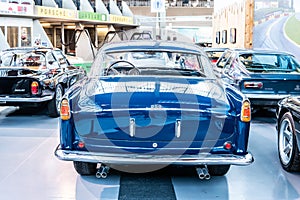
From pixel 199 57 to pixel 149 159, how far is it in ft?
6.22

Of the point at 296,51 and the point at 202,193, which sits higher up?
the point at 296,51

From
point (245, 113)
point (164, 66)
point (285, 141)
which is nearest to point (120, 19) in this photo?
point (164, 66)

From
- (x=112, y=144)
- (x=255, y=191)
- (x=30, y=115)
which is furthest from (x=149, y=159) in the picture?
(x=30, y=115)

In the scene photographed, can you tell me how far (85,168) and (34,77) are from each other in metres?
3.25

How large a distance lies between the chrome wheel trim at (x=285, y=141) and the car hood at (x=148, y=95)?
1.06 meters

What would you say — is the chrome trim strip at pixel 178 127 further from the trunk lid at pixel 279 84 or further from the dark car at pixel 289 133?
the trunk lid at pixel 279 84

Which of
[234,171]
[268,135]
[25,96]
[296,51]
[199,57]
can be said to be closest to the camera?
[234,171]

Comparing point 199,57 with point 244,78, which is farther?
point 244,78

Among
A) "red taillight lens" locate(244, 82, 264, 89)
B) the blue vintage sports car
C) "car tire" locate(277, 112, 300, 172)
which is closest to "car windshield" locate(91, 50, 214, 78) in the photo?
the blue vintage sports car

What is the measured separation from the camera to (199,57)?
5.10 metres

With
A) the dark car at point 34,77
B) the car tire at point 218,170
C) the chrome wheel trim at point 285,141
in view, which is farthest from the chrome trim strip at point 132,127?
the dark car at point 34,77

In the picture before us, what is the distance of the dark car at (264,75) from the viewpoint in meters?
7.09

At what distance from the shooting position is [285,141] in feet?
16.0

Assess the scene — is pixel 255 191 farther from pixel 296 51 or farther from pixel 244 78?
pixel 296 51
